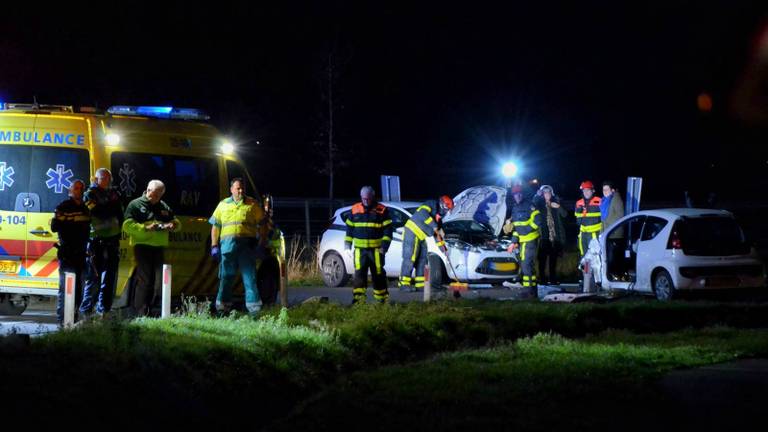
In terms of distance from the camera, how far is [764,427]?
770 cm

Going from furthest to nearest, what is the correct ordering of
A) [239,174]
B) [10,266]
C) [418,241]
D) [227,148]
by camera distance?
[418,241] → [239,174] → [227,148] → [10,266]

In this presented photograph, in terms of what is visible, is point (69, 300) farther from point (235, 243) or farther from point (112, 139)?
point (112, 139)

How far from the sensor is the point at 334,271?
21.8 m

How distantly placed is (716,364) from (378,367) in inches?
126

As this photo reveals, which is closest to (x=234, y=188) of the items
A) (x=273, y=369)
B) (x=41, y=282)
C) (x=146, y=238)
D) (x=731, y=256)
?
(x=146, y=238)

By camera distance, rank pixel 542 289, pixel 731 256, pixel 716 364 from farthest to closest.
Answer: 1. pixel 542 289
2. pixel 731 256
3. pixel 716 364

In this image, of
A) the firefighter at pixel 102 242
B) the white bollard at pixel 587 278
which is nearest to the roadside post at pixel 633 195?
the white bollard at pixel 587 278

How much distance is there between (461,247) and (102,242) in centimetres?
810

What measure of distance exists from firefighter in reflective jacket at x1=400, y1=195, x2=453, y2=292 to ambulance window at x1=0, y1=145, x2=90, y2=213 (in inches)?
268

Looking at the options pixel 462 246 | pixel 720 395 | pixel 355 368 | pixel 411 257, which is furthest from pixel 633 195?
pixel 720 395

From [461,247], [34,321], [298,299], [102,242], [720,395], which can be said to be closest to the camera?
[720,395]

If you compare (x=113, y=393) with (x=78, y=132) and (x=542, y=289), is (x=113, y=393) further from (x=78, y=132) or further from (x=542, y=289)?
(x=542, y=289)

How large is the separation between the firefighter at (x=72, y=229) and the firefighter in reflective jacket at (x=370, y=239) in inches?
144

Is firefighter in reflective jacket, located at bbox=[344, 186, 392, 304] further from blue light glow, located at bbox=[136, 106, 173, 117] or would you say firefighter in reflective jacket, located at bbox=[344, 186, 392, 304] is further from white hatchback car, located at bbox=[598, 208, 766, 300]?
white hatchback car, located at bbox=[598, 208, 766, 300]
